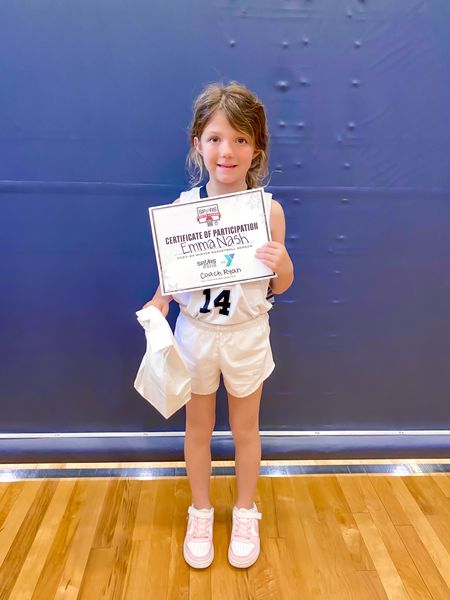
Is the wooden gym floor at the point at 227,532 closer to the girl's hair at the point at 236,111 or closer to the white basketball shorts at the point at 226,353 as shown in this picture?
the white basketball shorts at the point at 226,353

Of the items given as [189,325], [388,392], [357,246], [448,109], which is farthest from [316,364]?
[448,109]

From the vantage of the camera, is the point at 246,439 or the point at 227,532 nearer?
the point at 246,439

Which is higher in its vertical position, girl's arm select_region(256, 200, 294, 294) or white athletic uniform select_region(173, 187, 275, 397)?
girl's arm select_region(256, 200, 294, 294)

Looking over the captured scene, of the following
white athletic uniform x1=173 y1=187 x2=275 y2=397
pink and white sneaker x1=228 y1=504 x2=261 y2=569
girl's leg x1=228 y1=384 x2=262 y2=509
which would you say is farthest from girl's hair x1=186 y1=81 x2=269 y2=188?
pink and white sneaker x1=228 y1=504 x2=261 y2=569

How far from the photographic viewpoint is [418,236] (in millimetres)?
1455

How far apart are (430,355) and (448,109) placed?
72 centimetres

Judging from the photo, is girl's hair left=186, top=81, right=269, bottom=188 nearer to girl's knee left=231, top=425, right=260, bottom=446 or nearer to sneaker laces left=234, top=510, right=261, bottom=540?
girl's knee left=231, top=425, right=260, bottom=446

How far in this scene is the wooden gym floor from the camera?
4.01ft

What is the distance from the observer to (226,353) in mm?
1152

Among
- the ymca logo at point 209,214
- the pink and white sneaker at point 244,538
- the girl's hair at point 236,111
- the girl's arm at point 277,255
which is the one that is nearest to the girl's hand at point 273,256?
the girl's arm at point 277,255

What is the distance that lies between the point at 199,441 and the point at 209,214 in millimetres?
576

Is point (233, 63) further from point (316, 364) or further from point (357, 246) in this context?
point (316, 364)

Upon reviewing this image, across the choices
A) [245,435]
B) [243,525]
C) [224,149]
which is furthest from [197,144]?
[243,525]

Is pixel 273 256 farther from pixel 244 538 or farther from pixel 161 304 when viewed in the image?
pixel 244 538
